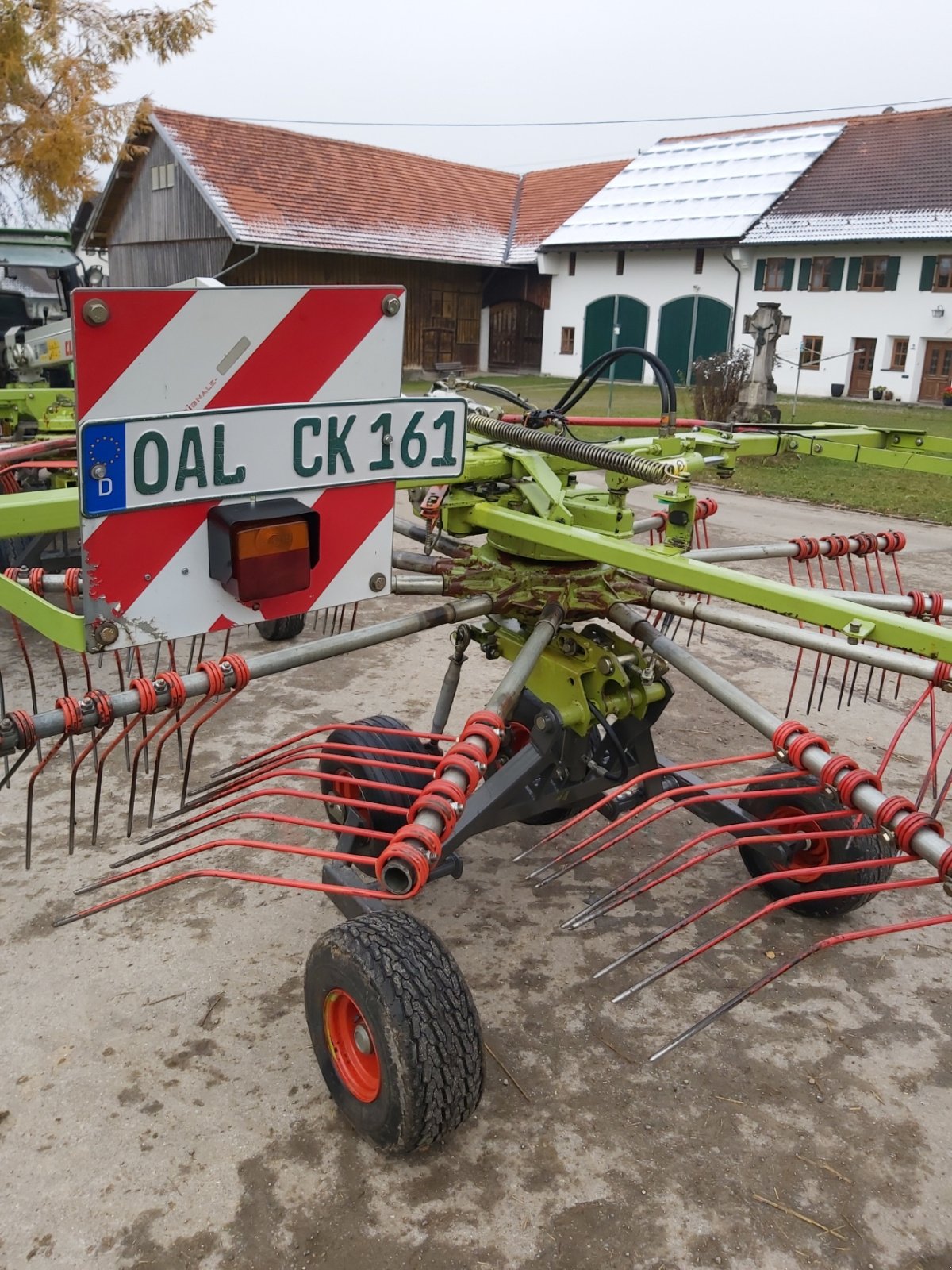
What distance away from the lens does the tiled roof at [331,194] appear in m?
21.7

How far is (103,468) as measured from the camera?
180cm

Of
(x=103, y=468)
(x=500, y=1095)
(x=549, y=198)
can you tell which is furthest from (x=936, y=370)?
(x=103, y=468)

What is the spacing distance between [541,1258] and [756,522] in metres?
7.88

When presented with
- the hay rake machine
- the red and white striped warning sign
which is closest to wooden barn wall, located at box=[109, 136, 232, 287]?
the hay rake machine

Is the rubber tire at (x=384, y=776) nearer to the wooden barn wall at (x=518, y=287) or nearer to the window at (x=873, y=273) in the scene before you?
the window at (x=873, y=273)

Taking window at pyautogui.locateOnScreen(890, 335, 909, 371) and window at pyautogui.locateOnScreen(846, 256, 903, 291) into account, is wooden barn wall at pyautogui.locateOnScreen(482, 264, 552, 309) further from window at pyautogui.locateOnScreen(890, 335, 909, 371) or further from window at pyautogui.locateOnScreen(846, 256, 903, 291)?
window at pyautogui.locateOnScreen(890, 335, 909, 371)

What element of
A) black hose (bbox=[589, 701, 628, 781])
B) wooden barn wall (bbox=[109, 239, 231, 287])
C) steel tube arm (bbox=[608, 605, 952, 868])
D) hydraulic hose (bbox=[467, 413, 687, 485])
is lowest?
black hose (bbox=[589, 701, 628, 781])

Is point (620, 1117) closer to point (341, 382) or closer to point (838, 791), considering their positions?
point (838, 791)

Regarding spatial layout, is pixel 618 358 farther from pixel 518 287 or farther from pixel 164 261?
pixel 518 287

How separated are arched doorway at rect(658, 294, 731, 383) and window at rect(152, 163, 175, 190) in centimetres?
1190

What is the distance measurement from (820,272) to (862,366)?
2.35 m

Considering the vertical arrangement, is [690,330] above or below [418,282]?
below

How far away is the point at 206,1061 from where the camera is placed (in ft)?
8.29

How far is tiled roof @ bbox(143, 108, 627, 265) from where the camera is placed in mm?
21781
